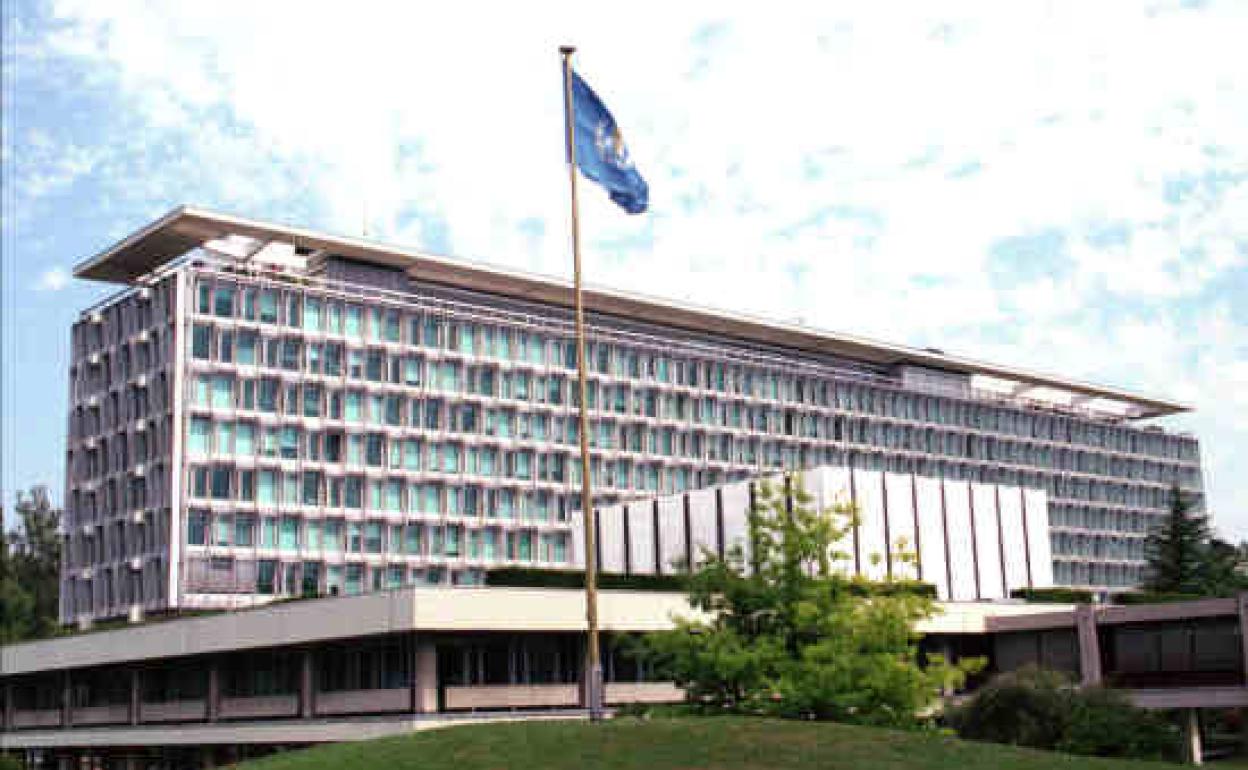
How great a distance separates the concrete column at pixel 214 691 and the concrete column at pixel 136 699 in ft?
27.6

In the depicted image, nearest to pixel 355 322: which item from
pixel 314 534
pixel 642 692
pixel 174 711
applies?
pixel 314 534

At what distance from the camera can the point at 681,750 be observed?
30781mm

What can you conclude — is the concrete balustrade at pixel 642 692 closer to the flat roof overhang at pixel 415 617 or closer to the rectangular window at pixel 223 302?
the flat roof overhang at pixel 415 617

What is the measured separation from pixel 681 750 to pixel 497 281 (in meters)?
92.4

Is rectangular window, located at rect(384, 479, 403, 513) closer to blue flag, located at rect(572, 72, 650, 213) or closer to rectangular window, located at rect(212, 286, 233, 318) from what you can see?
rectangular window, located at rect(212, 286, 233, 318)

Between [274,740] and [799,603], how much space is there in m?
34.7

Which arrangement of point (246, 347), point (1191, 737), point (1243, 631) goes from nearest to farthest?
point (1243, 631)
point (1191, 737)
point (246, 347)

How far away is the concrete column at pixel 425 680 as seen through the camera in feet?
195

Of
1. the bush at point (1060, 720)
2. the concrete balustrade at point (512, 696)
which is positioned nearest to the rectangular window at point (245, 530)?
the concrete balustrade at point (512, 696)

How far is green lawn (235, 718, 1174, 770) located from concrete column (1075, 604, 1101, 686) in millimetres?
35411

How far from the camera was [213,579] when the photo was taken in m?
100

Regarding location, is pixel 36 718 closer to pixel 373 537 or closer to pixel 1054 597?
pixel 373 537

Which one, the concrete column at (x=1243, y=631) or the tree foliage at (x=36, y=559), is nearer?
the concrete column at (x=1243, y=631)

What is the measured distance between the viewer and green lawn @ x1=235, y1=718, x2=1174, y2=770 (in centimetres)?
3016
